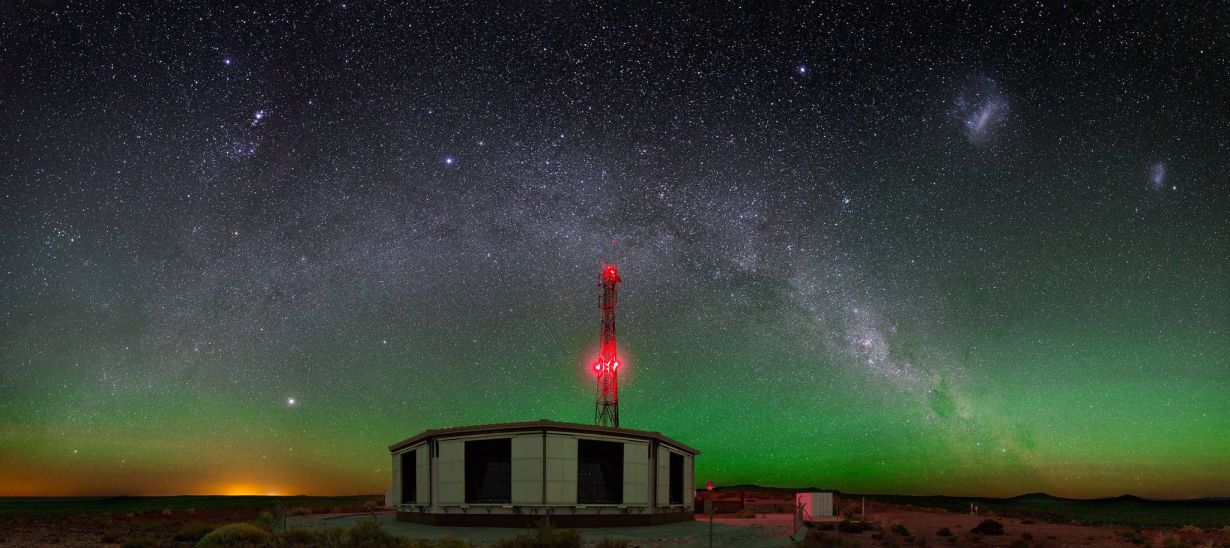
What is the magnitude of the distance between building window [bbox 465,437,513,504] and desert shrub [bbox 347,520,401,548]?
402 centimetres

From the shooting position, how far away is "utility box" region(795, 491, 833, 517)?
30.5 meters

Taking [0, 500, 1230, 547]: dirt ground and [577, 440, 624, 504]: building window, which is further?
[577, 440, 624, 504]: building window

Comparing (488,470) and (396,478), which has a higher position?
(488,470)

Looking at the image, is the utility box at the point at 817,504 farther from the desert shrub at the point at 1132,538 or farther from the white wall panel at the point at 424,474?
the white wall panel at the point at 424,474

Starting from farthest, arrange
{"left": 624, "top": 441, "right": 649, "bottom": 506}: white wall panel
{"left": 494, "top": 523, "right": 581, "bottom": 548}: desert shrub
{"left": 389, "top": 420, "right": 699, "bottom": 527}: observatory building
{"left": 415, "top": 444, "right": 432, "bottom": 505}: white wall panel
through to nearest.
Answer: {"left": 415, "top": 444, "right": 432, "bottom": 505}: white wall panel
{"left": 624, "top": 441, "right": 649, "bottom": 506}: white wall panel
{"left": 389, "top": 420, "right": 699, "bottom": 527}: observatory building
{"left": 494, "top": 523, "right": 581, "bottom": 548}: desert shrub

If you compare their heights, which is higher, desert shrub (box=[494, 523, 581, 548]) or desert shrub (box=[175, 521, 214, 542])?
desert shrub (box=[494, 523, 581, 548])

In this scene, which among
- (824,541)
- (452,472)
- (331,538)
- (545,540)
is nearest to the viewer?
(545,540)

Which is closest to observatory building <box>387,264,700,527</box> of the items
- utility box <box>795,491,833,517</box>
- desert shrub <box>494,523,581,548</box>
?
desert shrub <box>494,523,581,548</box>

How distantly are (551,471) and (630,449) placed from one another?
110 inches

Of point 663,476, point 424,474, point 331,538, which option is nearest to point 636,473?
point 663,476

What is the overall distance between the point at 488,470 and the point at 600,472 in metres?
2.98

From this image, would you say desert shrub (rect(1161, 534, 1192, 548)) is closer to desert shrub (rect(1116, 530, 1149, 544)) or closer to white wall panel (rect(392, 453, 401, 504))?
desert shrub (rect(1116, 530, 1149, 544))

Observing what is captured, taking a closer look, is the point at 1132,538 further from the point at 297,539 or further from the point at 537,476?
the point at 297,539

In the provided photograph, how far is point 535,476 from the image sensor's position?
19.4 metres
